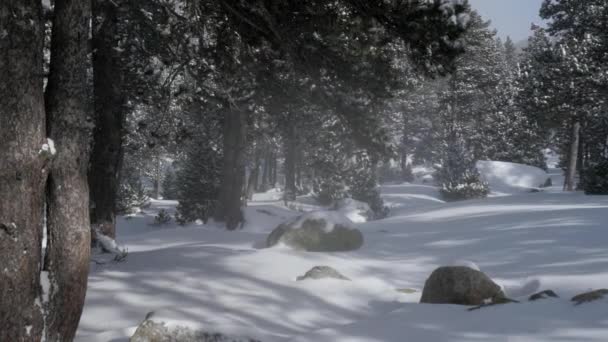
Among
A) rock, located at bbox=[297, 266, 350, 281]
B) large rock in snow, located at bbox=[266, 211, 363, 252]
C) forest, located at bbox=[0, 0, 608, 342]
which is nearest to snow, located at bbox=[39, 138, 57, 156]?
forest, located at bbox=[0, 0, 608, 342]

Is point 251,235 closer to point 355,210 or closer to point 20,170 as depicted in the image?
point 355,210

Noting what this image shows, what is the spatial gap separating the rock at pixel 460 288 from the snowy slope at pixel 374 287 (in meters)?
0.45

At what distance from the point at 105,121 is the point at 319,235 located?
5807mm

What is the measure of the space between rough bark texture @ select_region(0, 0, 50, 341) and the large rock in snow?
8.02 m

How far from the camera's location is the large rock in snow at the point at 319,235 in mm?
11852

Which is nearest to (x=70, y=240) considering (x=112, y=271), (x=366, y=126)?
(x=112, y=271)

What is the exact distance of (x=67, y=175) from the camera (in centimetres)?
448

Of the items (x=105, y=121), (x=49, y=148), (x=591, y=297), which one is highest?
(x=105, y=121)

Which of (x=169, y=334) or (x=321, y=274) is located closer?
(x=169, y=334)

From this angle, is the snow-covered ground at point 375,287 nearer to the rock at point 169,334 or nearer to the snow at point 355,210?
the rock at point 169,334

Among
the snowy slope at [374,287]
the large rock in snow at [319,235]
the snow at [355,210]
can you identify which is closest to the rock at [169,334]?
the snowy slope at [374,287]

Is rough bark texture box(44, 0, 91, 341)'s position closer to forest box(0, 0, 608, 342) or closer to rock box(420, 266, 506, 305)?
forest box(0, 0, 608, 342)

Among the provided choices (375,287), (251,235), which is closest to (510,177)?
(251,235)

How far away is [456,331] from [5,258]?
4320 mm
